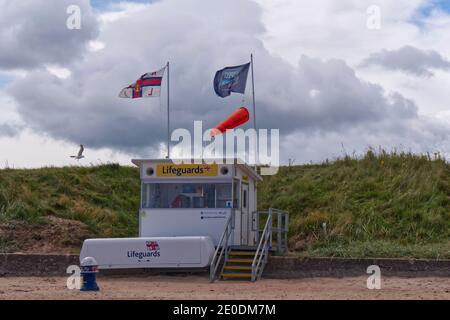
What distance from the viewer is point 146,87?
2491 centimetres

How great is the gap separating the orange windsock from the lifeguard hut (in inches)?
59.3

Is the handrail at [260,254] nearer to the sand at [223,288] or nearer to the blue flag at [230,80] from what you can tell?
the sand at [223,288]

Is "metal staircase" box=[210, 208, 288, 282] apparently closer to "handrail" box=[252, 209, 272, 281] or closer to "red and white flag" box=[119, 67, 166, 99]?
"handrail" box=[252, 209, 272, 281]

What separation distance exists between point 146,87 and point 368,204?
9639 millimetres

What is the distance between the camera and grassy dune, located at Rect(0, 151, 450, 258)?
25447mm

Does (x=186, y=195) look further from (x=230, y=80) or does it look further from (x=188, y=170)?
(x=230, y=80)

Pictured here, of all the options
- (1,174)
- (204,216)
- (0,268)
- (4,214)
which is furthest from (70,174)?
(204,216)

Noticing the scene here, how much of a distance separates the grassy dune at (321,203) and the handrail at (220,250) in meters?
2.77

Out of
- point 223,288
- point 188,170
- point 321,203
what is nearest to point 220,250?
point 188,170

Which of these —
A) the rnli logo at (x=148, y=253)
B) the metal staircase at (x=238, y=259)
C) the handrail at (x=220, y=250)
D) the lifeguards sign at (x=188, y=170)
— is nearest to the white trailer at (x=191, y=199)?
the lifeguards sign at (x=188, y=170)

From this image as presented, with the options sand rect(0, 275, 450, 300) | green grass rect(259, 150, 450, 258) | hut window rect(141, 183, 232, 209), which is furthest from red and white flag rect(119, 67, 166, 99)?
green grass rect(259, 150, 450, 258)

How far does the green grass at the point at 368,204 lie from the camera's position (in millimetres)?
24531

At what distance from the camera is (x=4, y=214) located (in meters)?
27.6
